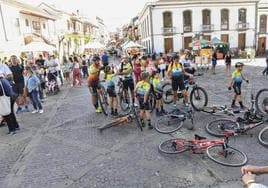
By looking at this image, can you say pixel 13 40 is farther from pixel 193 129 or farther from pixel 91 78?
pixel 193 129

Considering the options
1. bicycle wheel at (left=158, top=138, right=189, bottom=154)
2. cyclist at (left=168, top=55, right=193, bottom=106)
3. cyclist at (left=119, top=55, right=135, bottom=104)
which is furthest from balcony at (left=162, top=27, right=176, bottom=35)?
bicycle wheel at (left=158, top=138, right=189, bottom=154)

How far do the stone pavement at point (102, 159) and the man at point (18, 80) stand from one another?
84.1 inches

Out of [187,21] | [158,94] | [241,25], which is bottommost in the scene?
[158,94]

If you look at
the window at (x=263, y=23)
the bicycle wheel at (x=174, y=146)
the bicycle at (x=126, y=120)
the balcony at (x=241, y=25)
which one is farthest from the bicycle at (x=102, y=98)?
the window at (x=263, y=23)

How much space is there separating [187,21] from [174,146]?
29.0 meters

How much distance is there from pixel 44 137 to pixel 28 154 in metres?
1.01

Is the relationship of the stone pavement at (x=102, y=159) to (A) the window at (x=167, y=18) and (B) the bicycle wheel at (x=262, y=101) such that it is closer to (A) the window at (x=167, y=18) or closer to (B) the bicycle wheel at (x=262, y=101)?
(B) the bicycle wheel at (x=262, y=101)

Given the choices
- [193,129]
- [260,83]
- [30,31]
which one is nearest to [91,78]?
[193,129]

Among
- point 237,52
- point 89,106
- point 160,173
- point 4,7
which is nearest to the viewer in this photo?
point 160,173

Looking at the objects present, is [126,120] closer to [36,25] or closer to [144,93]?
[144,93]

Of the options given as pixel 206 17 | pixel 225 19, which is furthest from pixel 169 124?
pixel 225 19

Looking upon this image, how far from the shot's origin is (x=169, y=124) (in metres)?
6.53

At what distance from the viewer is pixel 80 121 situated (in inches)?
304

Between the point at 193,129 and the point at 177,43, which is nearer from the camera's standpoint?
the point at 193,129
